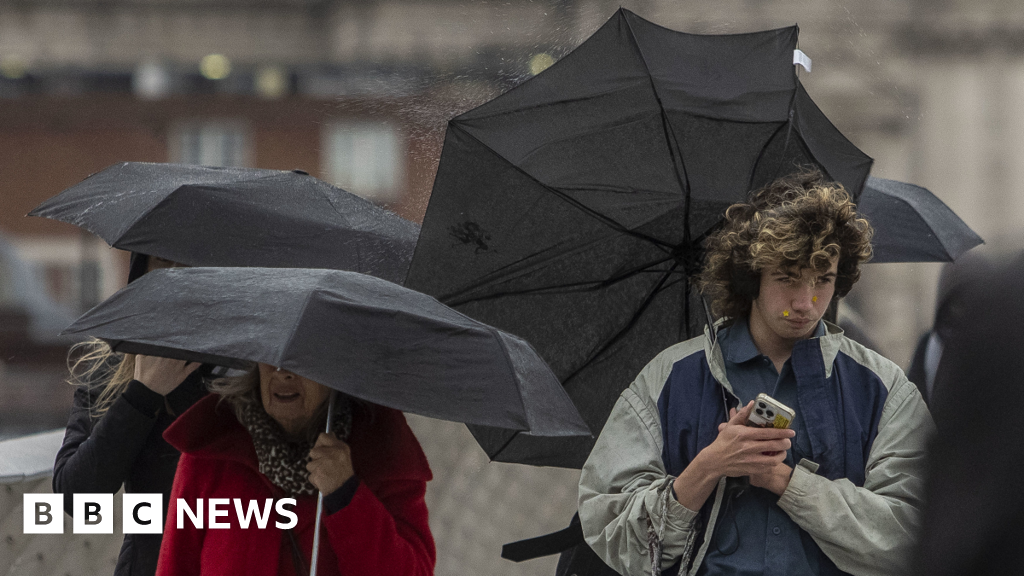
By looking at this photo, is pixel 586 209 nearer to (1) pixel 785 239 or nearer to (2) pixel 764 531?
(1) pixel 785 239

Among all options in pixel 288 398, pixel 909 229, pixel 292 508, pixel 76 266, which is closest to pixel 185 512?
pixel 292 508

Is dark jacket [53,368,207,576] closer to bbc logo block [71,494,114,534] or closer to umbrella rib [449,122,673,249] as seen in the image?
bbc logo block [71,494,114,534]

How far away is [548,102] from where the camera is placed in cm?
346

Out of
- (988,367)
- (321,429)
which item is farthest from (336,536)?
(988,367)

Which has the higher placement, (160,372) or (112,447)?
(160,372)

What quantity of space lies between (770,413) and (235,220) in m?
1.70

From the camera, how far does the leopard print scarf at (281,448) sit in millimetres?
2969

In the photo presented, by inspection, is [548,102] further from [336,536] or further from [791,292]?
[336,536]

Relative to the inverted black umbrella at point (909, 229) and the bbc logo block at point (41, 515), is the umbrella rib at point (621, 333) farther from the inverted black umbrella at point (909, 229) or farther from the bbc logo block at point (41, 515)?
the bbc logo block at point (41, 515)

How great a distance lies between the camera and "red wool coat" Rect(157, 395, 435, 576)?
289 centimetres

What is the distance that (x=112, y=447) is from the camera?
3193mm

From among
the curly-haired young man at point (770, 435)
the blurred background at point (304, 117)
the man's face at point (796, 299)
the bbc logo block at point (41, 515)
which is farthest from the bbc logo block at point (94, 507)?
the blurred background at point (304, 117)

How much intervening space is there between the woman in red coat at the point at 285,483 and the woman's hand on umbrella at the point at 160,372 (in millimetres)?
224

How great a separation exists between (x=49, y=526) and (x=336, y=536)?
7.33ft
